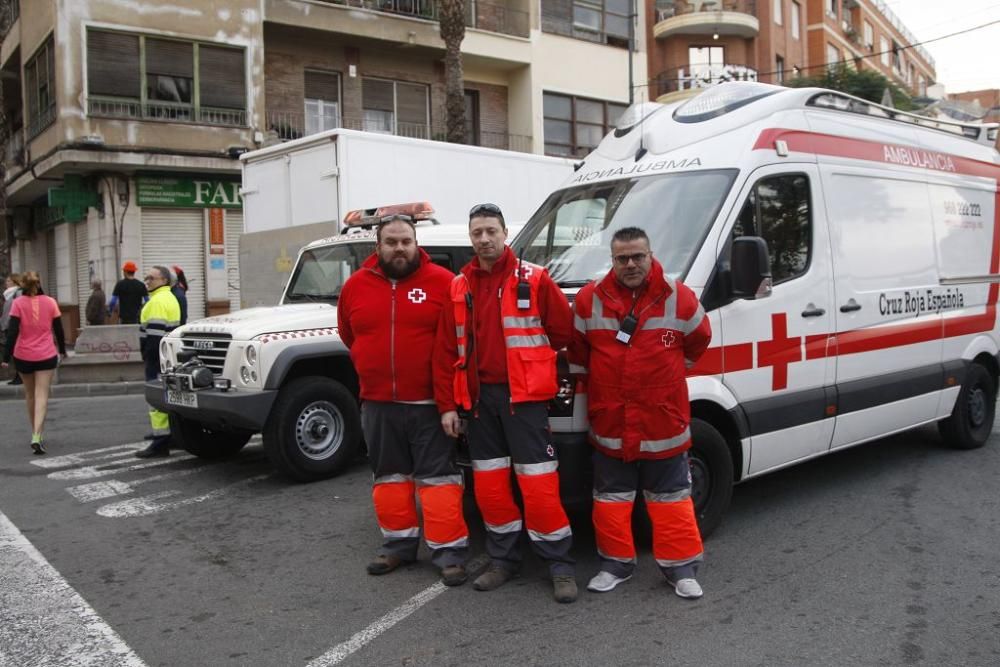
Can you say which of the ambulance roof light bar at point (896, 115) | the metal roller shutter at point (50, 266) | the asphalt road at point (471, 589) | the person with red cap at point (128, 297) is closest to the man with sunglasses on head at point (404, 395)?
the asphalt road at point (471, 589)

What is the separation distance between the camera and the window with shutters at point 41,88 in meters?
19.7

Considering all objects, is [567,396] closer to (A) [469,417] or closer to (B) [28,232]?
(A) [469,417]

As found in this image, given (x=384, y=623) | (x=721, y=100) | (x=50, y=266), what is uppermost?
(x=50, y=266)

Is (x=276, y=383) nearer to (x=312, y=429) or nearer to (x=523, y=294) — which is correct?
(x=312, y=429)

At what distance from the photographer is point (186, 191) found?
2020 centimetres

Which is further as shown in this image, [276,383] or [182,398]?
[182,398]

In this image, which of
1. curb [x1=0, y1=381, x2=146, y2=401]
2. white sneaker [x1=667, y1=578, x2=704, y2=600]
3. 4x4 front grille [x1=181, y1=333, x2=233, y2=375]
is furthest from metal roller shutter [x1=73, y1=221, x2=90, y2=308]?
white sneaker [x1=667, y1=578, x2=704, y2=600]

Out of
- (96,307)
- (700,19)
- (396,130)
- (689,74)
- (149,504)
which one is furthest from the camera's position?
(700,19)

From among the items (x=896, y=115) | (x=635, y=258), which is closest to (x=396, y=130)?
(x=896, y=115)

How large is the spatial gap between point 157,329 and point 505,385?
15.6 ft

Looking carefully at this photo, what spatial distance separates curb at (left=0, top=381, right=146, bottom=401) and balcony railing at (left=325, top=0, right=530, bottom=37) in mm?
12055

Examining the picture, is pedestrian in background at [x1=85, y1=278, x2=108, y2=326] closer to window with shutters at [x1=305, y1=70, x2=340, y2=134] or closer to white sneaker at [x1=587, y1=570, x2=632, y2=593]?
window with shutters at [x1=305, y1=70, x2=340, y2=134]

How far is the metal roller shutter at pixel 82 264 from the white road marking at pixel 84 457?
44.0ft

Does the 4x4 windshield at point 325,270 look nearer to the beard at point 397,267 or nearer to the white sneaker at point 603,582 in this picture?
the beard at point 397,267
